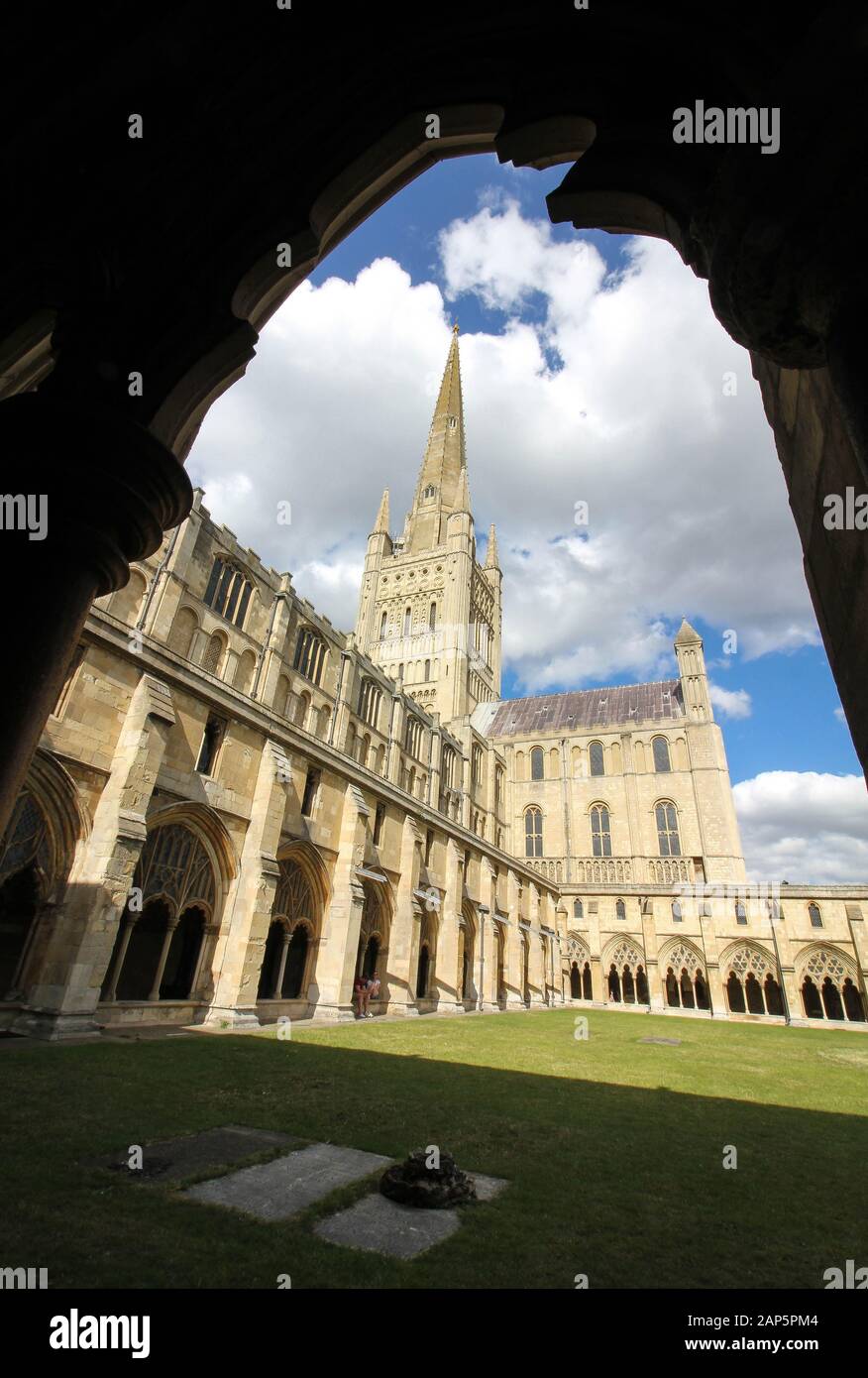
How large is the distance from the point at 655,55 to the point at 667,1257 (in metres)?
5.71

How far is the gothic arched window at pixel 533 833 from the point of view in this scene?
43.6 metres

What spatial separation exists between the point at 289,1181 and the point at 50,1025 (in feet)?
24.0

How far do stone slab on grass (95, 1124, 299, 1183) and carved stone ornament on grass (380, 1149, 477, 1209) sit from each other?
127 cm

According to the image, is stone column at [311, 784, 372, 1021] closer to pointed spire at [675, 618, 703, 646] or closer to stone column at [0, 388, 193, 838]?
stone column at [0, 388, 193, 838]

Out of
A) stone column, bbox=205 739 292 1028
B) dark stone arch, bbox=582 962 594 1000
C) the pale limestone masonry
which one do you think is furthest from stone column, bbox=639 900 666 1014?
stone column, bbox=205 739 292 1028

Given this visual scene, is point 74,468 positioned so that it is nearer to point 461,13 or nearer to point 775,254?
point 775,254

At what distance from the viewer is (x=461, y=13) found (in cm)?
298

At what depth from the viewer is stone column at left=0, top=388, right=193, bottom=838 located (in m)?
2.30

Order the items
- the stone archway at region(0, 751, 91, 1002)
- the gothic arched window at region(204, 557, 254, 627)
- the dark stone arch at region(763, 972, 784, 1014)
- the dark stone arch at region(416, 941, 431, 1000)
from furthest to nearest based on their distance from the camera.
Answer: the dark stone arch at region(763, 972, 784, 1014), the dark stone arch at region(416, 941, 431, 1000), the gothic arched window at region(204, 557, 254, 627), the stone archway at region(0, 751, 91, 1002)

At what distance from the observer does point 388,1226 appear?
3416 millimetres

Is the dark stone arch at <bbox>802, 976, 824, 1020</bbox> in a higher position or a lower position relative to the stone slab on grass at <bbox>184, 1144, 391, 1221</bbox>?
higher

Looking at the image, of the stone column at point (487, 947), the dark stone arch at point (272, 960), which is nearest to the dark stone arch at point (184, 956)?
the dark stone arch at point (272, 960)

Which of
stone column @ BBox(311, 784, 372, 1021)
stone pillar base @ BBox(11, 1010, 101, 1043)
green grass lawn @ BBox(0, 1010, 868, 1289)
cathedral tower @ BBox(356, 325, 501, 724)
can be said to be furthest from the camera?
cathedral tower @ BBox(356, 325, 501, 724)
